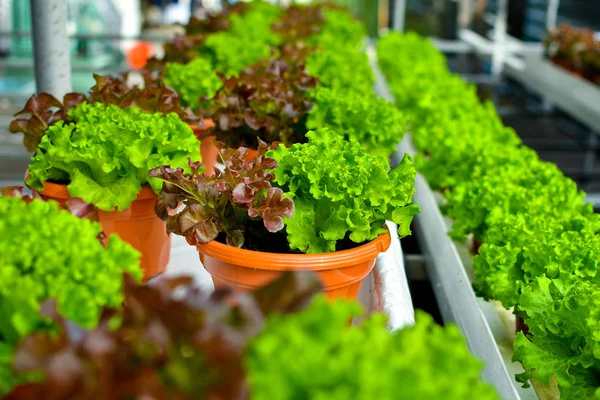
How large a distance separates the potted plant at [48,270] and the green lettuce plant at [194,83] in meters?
1.44

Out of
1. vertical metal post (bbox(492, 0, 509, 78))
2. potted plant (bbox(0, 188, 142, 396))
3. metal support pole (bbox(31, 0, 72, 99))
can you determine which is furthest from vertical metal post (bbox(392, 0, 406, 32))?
potted plant (bbox(0, 188, 142, 396))

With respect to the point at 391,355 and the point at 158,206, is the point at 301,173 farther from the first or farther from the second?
the point at 391,355

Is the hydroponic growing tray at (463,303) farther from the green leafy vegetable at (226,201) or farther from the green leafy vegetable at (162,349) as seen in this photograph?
the green leafy vegetable at (162,349)

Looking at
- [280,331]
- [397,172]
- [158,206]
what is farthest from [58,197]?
[280,331]

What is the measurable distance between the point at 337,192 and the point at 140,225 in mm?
579

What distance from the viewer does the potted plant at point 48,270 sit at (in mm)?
948

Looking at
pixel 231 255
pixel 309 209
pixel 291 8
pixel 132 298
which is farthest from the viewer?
pixel 291 8

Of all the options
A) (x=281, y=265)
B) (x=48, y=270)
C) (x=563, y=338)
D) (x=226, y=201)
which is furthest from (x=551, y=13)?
(x=48, y=270)

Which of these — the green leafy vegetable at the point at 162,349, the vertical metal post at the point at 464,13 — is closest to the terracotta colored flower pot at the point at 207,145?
the green leafy vegetable at the point at 162,349

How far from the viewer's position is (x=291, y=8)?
16.6 ft

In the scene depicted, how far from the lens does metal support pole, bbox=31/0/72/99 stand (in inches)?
84.0

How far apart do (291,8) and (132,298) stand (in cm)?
438

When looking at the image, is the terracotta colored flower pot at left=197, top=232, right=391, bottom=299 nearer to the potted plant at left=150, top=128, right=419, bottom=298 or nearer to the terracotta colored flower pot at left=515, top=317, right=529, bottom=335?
the potted plant at left=150, top=128, right=419, bottom=298

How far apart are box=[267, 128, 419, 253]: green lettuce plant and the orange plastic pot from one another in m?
0.40
